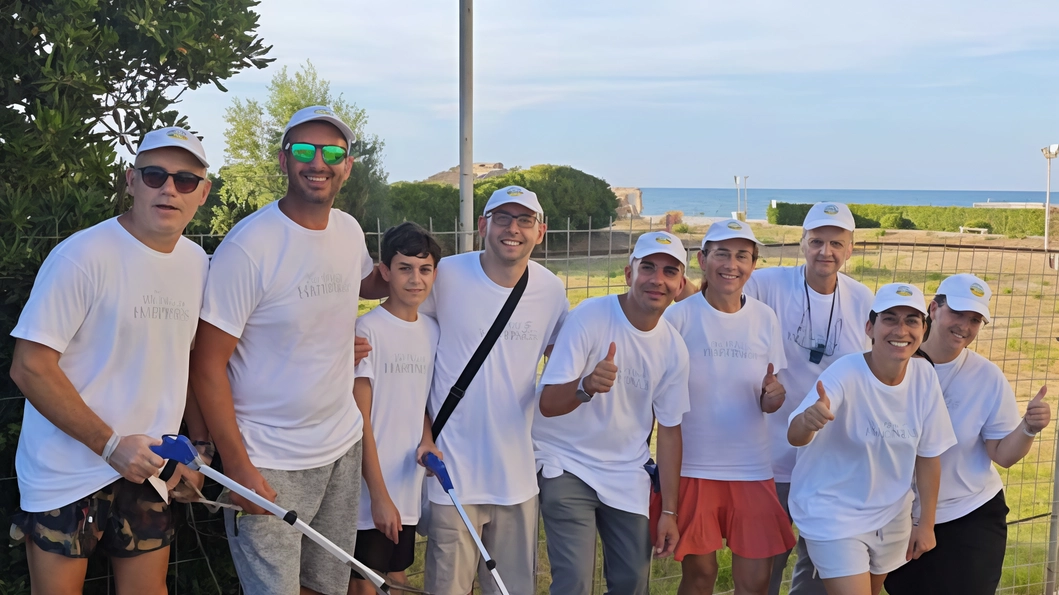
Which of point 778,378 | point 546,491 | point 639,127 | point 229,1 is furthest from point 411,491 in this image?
point 639,127

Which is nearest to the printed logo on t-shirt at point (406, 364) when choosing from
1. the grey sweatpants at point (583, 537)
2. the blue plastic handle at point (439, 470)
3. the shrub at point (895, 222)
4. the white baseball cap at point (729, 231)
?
the blue plastic handle at point (439, 470)

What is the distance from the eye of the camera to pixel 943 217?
61625mm

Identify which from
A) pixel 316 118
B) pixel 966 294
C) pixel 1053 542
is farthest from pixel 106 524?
pixel 1053 542

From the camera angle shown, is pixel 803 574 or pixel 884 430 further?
pixel 803 574

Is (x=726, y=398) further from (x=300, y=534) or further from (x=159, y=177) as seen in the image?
(x=159, y=177)

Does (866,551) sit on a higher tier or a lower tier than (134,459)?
lower

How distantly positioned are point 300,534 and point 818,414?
7.24ft

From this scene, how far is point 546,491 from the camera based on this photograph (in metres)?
4.04

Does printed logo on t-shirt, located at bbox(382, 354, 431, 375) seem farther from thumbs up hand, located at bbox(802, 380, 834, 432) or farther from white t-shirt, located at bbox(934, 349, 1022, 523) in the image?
white t-shirt, located at bbox(934, 349, 1022, 523)

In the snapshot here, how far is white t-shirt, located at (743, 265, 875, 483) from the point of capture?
177 inches

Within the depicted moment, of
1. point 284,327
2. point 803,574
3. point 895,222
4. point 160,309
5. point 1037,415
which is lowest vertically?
point 895,222

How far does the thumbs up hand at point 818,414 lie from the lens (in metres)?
3.79

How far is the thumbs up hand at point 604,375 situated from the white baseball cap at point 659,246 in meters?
0.54

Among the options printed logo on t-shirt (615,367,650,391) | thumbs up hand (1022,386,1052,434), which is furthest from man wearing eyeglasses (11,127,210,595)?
thumbs up hand (1022,386,1052,434)
